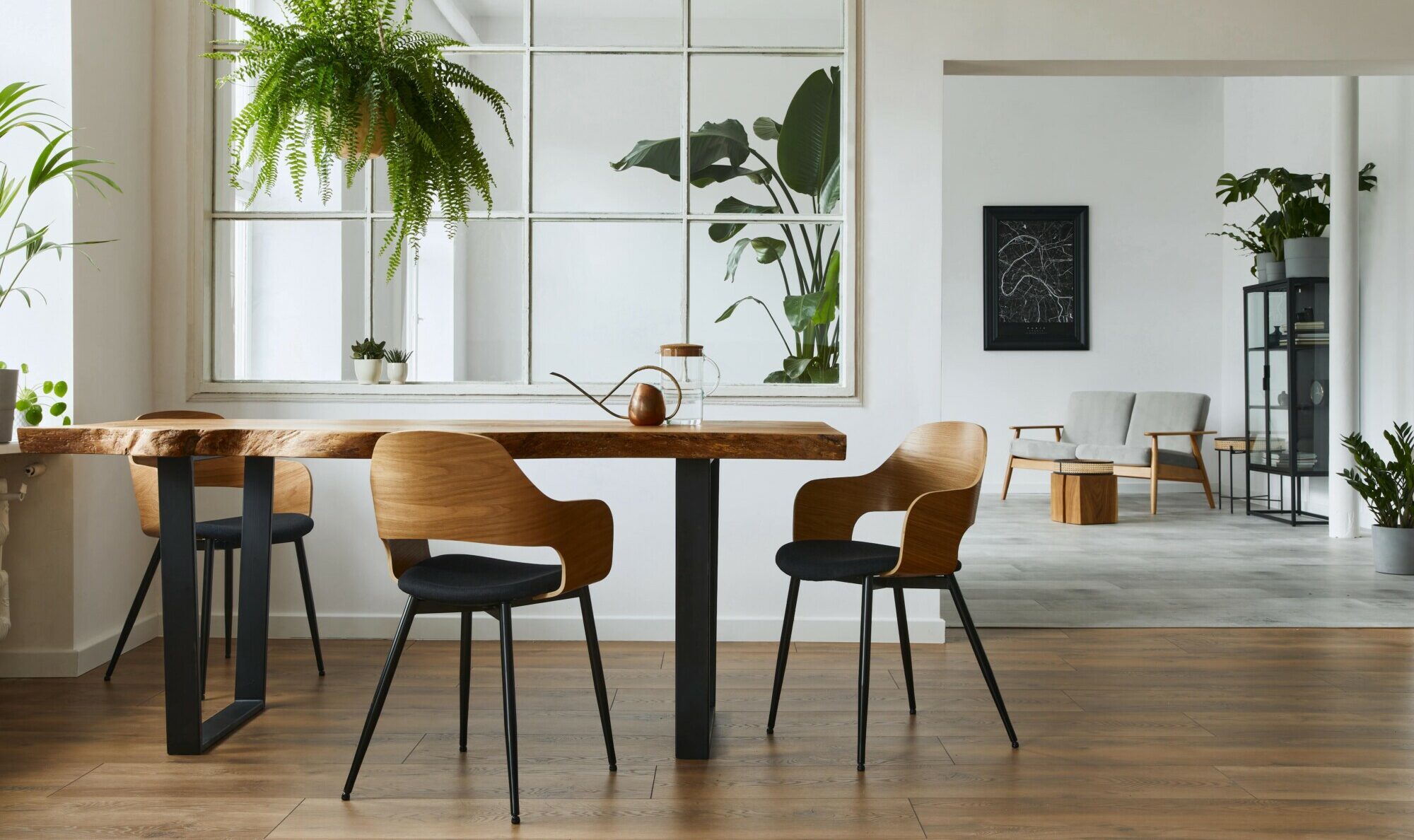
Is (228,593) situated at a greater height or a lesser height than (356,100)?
lesser

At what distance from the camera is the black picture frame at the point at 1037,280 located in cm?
903

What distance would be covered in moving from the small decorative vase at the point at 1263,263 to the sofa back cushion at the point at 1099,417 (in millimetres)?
1331

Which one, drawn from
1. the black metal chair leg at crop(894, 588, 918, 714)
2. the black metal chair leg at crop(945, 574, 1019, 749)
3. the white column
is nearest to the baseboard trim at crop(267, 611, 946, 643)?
the black metal chair leg at crop(894, 588, 918, 714)

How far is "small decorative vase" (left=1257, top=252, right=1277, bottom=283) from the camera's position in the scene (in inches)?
289

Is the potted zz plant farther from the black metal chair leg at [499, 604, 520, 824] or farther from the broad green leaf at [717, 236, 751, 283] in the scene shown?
the black metal chair leg at [499, 604, 520, 824]

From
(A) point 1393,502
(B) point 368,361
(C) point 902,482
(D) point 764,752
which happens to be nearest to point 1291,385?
(A) point 1393,502

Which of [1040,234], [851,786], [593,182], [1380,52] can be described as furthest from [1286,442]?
[851,786]

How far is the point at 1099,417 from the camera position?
8.35 m

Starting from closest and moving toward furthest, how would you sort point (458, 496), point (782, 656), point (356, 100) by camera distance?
point (458, 496), point (356, 100), point (782, 656)

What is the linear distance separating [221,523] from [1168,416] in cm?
703

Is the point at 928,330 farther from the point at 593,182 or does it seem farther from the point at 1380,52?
the point at 1380,52

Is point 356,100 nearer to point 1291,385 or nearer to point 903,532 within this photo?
point 903,532

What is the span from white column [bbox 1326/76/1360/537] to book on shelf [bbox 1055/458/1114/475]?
132cm

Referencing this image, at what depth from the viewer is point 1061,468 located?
7.28 m
